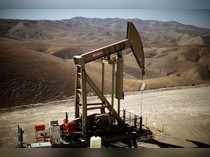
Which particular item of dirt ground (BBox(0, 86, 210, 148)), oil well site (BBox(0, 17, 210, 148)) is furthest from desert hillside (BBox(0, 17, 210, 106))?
dirt ground (BBox(0, 86, 210, 148))

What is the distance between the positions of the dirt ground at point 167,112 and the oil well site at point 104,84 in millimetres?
13

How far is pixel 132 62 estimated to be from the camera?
467 cm

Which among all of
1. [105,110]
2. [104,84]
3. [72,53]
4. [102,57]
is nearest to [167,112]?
[105,110]

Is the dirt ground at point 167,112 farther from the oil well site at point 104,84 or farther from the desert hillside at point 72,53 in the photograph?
the desert hillside at point 72,53

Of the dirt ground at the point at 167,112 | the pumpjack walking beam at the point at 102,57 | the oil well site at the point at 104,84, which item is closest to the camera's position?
the pumpjack walking beam at the point at 102,57

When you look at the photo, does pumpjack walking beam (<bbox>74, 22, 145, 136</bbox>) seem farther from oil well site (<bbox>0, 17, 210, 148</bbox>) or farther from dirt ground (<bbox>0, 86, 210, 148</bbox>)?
dirt ground (<bbox>0, 86, 210, 148</bbox>)

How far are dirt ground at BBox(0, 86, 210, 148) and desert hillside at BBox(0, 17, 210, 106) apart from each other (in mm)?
118

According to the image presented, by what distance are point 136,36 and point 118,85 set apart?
657mm

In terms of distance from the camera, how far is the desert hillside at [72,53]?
4578 millimetres

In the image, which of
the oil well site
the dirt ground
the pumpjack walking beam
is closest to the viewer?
the pumpjack walking beam

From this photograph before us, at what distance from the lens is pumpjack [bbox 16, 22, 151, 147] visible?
14.8 feet

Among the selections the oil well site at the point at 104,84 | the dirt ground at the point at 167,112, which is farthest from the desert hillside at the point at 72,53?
the dirt ground at the point at 167,112

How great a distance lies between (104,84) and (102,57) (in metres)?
0.37

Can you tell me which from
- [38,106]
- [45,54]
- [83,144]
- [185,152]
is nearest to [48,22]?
[45,54]
